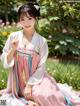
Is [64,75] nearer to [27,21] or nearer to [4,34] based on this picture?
[27,21]

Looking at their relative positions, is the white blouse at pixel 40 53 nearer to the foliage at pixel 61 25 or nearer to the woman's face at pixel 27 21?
the woman's face at pixel 27 21

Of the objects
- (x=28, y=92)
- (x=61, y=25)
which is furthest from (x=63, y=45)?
(x=28, y=92)

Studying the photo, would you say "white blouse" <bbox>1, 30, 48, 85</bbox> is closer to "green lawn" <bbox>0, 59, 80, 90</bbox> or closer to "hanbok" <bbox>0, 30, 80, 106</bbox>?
"hanbok" <bbox>0, 30, 80, 106</bbox>

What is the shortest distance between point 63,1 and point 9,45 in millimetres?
4463

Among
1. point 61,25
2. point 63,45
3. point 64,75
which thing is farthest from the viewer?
point 61,25

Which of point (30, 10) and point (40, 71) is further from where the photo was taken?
point (40, 71)

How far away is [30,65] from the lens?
552 cm

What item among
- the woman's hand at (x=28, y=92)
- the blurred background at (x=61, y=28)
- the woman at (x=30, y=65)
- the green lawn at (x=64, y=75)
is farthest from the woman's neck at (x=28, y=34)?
the blurred background at (x=61, y=28)

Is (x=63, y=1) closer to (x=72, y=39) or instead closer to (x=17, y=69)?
(x=72, y=39)

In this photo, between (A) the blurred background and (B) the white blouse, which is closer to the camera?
(B) the white blouse

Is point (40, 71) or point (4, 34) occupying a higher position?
point (40, 71)

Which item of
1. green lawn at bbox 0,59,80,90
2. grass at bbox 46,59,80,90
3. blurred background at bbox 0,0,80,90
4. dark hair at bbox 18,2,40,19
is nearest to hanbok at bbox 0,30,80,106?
dark hair at bbox 18,2,40,19

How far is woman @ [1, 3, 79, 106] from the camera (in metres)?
5.41

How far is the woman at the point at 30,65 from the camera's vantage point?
541cm
